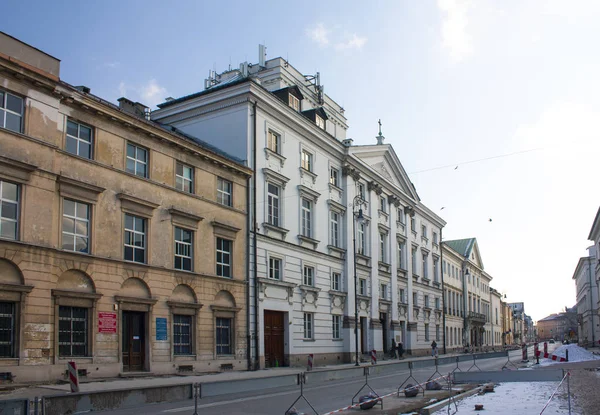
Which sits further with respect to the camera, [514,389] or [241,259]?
[241,259]

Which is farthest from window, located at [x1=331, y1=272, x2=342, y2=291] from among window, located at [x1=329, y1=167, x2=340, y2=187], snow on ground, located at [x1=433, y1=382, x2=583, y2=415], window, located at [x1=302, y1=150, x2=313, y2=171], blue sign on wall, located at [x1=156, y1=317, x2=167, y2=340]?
snow on ground, located at [x1=433, y1=382, x2=583, y2=415]

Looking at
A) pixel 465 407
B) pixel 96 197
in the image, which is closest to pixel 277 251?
pixel 96 197

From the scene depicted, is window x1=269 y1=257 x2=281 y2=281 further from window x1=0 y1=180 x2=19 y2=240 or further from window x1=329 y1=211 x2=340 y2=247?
window x1=0 y1=180 x2=19 y2=240

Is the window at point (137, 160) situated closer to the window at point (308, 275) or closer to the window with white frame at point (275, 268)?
the window with white frame at point (275, 268)

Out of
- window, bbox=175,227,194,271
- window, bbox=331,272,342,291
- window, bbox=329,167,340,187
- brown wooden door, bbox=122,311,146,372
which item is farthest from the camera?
window, bbox=329,167,340,187

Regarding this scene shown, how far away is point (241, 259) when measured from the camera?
29891mm

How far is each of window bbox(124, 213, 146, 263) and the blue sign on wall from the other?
7.89 feet

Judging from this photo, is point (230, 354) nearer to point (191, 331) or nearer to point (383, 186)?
point (191, 331)

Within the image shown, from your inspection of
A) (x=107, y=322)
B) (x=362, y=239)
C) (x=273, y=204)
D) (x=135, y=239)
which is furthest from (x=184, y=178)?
(x=362, y=239)

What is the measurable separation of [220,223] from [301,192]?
769cm

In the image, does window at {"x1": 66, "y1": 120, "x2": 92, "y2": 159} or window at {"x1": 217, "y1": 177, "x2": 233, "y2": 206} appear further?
window at {"x1": 217, "y1": 177, "x2": 233, "y2": 206}

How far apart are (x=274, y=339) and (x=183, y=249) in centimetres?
831

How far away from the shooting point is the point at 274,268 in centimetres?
3253

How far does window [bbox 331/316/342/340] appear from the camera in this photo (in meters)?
37.8
